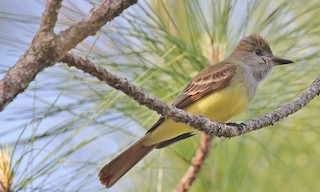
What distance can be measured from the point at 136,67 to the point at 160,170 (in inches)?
16.2

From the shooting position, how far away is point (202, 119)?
5.83 feet

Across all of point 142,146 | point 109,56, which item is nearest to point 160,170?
point 142,146

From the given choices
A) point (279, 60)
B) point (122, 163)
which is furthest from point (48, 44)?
point (279, 60)

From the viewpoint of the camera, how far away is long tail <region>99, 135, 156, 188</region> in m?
2.06

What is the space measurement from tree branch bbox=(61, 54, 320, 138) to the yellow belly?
39cm

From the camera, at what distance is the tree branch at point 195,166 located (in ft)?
6.72

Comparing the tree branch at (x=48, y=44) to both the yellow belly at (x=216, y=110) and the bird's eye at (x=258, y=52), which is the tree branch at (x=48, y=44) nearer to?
the yellow belly at (x=216, y=110)

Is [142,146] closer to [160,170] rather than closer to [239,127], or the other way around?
[160,170]

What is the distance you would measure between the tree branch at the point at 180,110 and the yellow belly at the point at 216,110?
39cm

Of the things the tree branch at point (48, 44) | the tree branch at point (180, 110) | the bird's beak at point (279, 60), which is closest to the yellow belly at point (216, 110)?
the bird's beak at point (279, 60)

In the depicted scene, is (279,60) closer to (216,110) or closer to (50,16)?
(216,110)

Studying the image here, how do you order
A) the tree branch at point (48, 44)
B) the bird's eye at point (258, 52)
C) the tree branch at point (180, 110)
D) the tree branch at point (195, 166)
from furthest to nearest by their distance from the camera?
the bird's eye at point (258, 52), the tree branch at point (195, 166), the tree branch at point (180, 110), the tree branch at point (48, 44)

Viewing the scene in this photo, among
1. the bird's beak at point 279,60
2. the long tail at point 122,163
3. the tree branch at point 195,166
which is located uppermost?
the long tail at point 122,163

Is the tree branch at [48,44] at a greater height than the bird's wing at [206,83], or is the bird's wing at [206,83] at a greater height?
the tree branch at [48,44]
